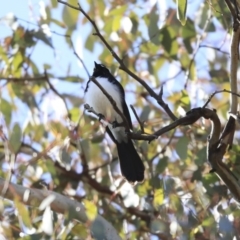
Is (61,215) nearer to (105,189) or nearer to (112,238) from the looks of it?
(112,238)

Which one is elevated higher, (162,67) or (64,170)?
(162,67)

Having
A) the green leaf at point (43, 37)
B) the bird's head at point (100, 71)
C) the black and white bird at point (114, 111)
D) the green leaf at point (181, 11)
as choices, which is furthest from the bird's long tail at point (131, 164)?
the green leaf at point (181, 11)

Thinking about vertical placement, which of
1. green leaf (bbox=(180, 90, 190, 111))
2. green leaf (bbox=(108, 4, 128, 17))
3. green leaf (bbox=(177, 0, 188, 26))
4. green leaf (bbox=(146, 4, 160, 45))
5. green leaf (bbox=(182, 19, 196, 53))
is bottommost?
green leaf (bbox=(177, 0, 188, 26))

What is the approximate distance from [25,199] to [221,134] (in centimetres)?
68

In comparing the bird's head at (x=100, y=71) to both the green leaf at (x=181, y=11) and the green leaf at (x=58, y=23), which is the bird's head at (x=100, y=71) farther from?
the green leaf at (x=181, y=11)

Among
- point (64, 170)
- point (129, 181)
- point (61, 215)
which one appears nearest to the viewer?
point (61, 215)

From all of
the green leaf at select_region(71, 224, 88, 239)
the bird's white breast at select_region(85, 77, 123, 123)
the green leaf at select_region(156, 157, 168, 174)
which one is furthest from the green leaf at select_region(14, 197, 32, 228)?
the bird's white breast at select_region(85, 77, 123, 123)

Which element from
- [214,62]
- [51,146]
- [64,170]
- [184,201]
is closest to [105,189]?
[64,170]

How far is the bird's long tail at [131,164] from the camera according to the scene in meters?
3.53

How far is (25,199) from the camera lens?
2863 mm

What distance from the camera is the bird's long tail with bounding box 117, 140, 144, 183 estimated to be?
139 inches

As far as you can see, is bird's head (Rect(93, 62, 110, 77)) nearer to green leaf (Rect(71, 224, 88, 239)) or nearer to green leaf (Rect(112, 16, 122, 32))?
green leaf (Rect(112, 16, 122, 32))

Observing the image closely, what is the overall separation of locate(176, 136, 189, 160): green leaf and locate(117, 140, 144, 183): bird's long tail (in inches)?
7.4

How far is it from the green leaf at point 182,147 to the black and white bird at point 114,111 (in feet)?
0.62
